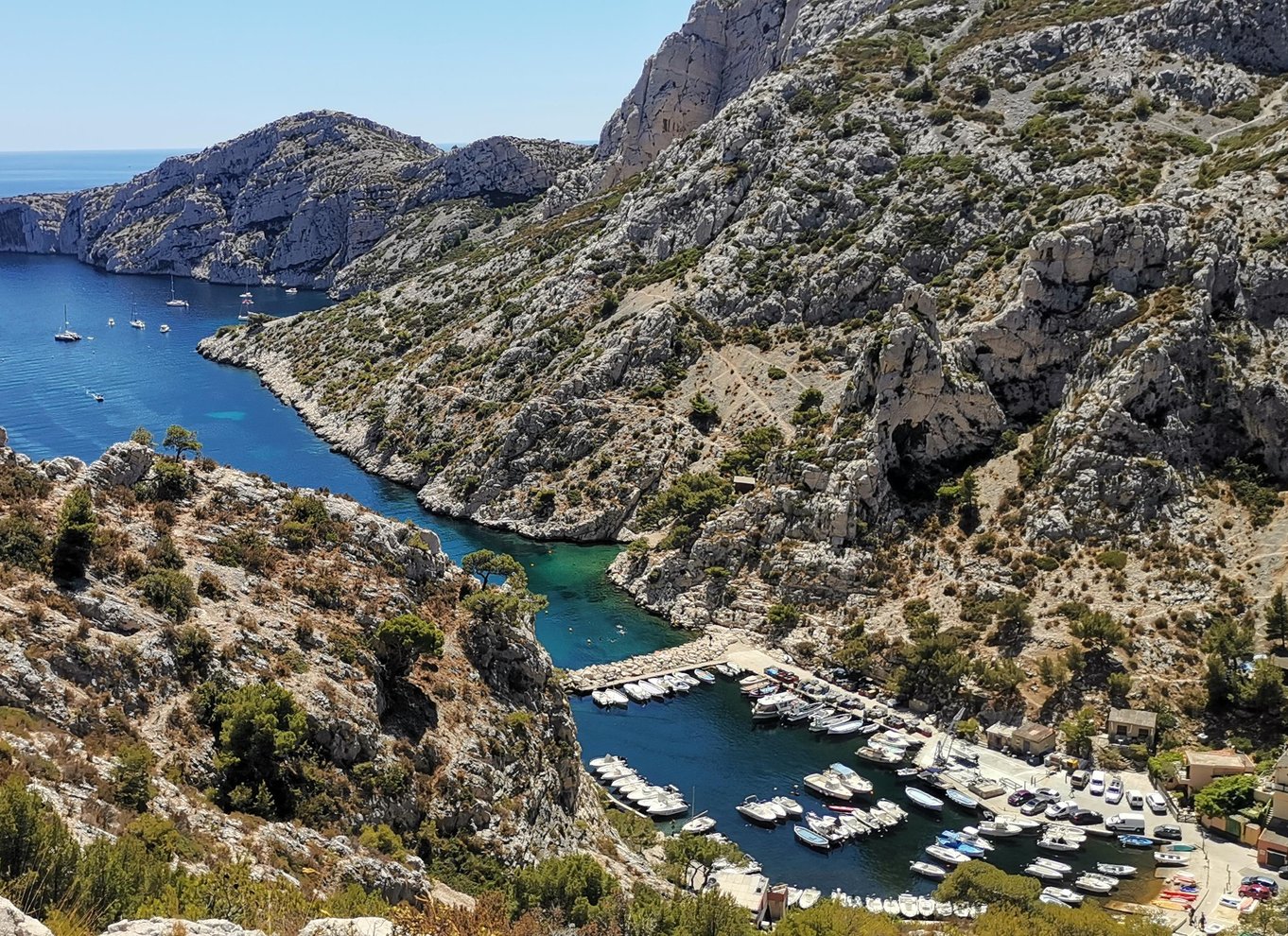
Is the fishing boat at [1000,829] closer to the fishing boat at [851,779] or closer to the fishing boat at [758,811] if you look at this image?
the fishing boat at [851,779]

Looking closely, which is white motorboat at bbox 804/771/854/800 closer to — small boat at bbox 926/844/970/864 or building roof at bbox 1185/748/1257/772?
small boat at bbox 926/844/970/864

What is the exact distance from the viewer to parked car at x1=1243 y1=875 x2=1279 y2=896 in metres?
46.8

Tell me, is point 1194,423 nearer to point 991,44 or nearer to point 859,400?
point 859,400

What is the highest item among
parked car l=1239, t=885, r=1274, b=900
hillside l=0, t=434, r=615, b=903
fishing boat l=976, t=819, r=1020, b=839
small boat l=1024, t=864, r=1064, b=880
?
hillside l=0, t=434, r=615, b=903

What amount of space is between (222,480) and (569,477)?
5623cm

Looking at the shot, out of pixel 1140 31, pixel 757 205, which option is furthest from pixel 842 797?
pixel 1140 31

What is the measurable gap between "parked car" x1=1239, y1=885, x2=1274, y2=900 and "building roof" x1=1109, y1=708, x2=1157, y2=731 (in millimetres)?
13621

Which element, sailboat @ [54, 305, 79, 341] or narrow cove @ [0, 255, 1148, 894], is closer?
narrow cove @ [0, 255, 1148, 894]

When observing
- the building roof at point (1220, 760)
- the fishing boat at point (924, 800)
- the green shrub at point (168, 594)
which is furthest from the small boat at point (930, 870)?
the green shrub at point (168, 594)

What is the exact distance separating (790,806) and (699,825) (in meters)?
5.79

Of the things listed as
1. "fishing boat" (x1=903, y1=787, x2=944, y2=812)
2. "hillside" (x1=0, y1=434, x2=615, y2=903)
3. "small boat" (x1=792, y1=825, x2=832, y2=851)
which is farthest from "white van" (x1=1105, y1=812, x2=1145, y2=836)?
"hillside" (x1=0, y1=434, x2=615, y2=903)

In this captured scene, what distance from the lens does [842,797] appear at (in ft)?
185

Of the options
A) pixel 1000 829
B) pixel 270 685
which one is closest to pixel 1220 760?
pixel 1000 829

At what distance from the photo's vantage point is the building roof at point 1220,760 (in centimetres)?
5526
